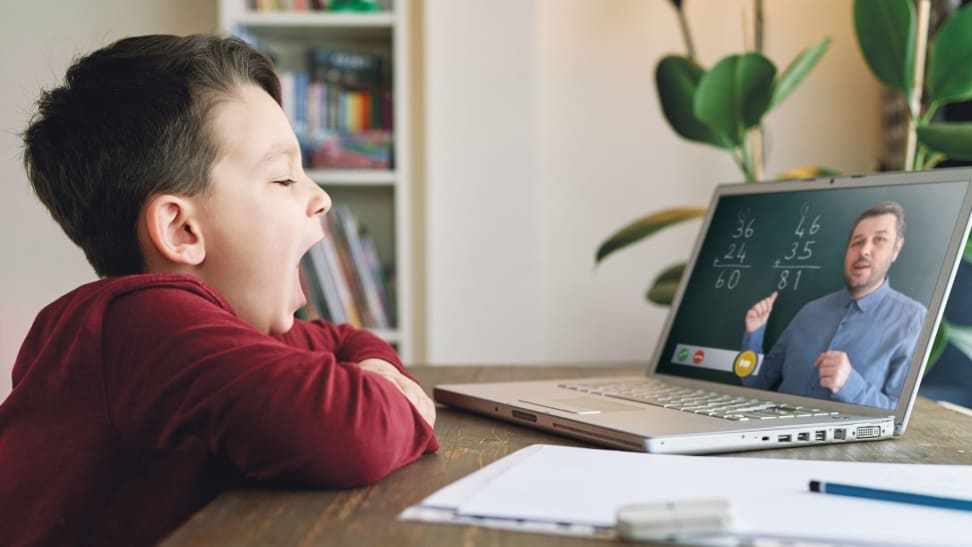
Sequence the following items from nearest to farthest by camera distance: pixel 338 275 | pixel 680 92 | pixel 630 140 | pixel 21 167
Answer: pixel 21 167, pixel 680 92, pixel 338 275, pixel 630 140

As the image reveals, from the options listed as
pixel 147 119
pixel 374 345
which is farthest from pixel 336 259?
pixel 147 119

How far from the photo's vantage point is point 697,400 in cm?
90

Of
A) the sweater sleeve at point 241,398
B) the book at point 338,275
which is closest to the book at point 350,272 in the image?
the book at point 338,275

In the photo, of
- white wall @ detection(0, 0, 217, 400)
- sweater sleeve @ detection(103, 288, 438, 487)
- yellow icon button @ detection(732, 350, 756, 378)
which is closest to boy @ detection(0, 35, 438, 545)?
sweater sleeve @ detection(103, 288, 438, 487)

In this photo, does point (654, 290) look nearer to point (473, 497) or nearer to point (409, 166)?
point (409, 166)

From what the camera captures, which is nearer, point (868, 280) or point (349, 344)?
point (868, 280)

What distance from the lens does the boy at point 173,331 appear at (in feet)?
1.98

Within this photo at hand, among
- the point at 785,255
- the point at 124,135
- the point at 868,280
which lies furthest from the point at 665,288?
the point at 124,135

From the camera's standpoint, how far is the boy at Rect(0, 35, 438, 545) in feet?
1.98

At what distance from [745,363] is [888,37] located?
36.6 inches

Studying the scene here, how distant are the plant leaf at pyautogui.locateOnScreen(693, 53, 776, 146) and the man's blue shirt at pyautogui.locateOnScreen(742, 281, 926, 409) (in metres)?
0.89

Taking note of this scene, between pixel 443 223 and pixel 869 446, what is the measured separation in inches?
68.6

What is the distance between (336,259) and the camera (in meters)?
2.24

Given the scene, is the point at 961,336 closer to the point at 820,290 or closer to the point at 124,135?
the point at 820,290
